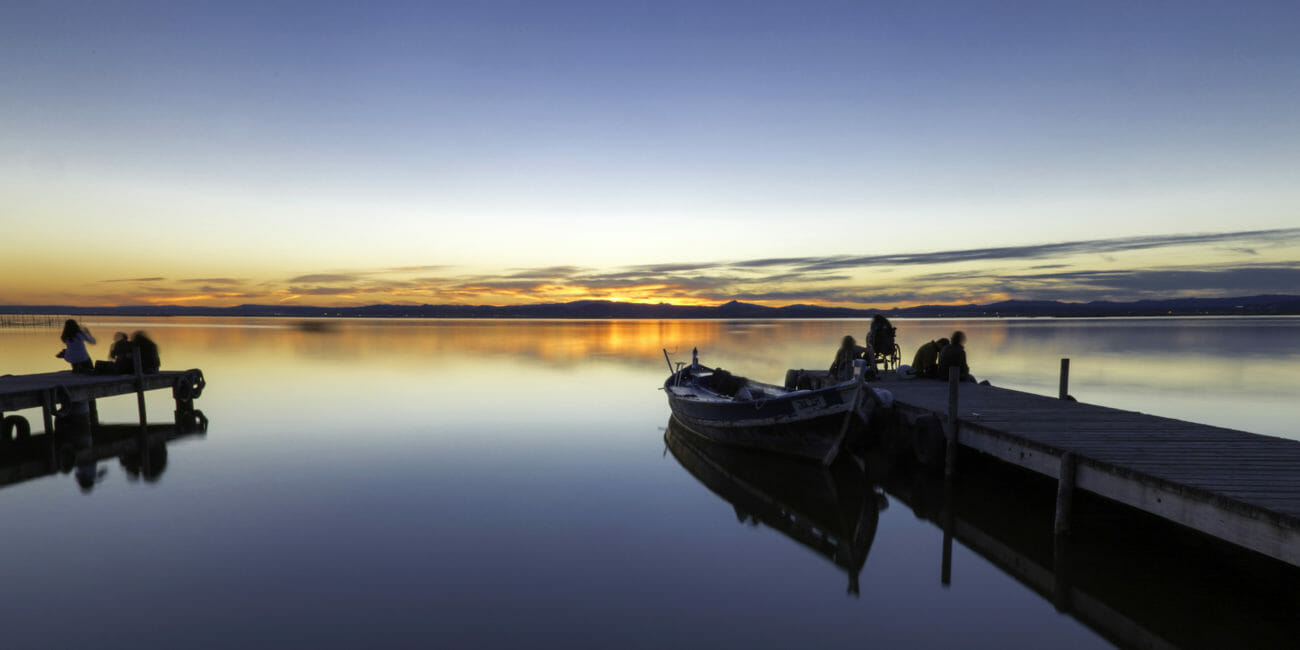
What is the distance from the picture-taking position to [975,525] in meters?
10.6

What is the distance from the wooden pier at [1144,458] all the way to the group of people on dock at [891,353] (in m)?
2.53

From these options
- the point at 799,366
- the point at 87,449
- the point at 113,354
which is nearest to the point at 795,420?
the point at 87,449

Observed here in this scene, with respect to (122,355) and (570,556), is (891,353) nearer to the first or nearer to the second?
(570,556)

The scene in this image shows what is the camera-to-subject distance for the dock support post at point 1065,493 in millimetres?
8953

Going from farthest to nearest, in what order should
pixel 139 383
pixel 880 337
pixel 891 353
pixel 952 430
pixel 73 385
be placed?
pixel 891 353
pixel 880 337
pixel 139 383
pixel 73 385
pixel 952 430

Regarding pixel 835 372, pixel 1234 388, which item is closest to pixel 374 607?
pixel 835 372

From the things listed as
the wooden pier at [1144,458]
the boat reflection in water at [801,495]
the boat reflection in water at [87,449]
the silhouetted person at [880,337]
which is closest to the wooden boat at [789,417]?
the boat reflection in water at [801,495]

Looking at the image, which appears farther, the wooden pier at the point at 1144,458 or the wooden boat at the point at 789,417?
the wooden boat at the point at 789,417

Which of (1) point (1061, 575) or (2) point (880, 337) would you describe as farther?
(2) point (880, 337)

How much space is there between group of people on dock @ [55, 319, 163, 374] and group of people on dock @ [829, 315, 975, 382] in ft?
71.3

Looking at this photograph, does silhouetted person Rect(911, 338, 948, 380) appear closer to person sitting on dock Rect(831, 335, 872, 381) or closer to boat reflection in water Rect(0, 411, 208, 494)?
A: person sitting on dock Rect(831, 335, 872, 381)

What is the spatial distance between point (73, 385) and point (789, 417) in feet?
63.3

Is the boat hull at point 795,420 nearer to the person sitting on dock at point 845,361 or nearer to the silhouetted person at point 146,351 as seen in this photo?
the person sitting on dock at point 845,361

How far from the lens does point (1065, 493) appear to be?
29.9 ft
